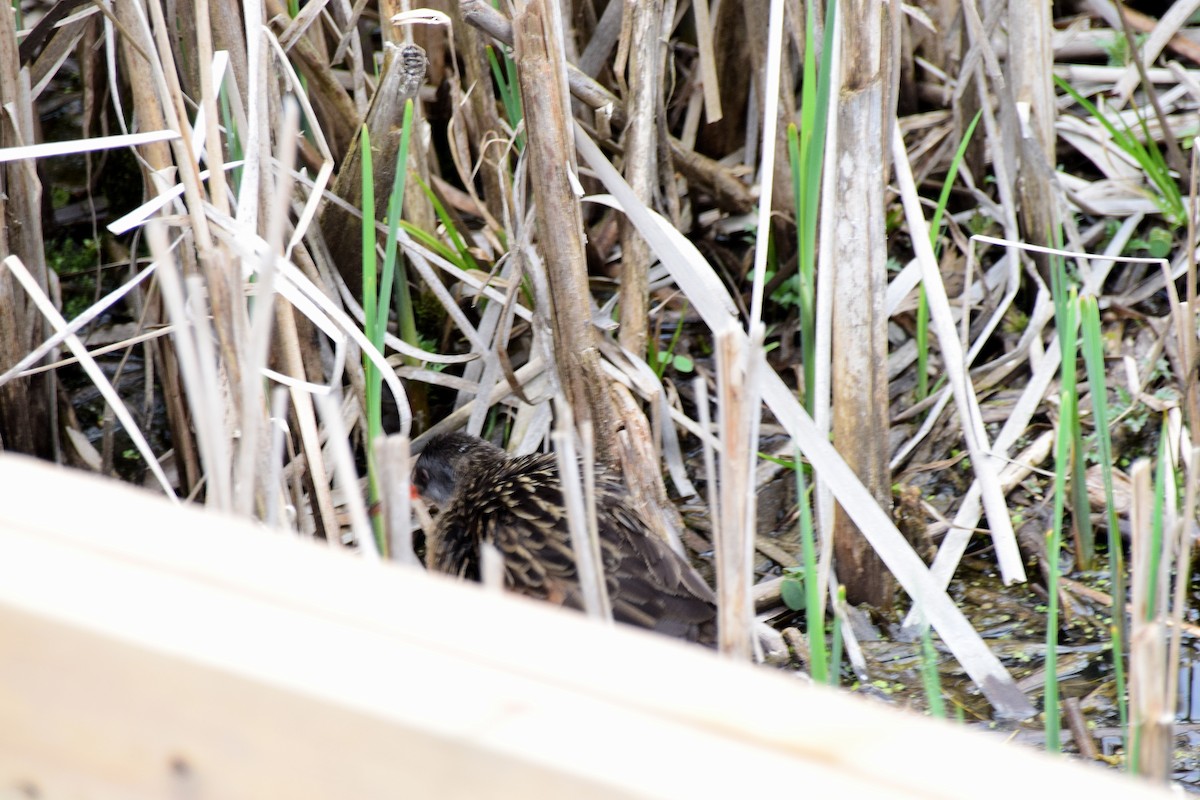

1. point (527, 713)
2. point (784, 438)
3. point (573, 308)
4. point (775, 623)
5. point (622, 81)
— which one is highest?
point (622, 81)

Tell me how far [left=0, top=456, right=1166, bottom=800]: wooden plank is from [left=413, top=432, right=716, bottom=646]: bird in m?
1.18

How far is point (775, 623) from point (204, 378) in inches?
60.9

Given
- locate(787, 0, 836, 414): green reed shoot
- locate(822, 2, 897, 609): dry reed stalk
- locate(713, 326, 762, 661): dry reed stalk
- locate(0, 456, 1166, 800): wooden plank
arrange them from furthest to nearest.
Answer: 1. locate(822, 2, 897, 609): dry reed stalk
2. locate(787, 0, 836, 414): green reed shoot
3. locate(713, 326, 762, 661): dry reed stalk
4. locate(0, 456, 1166, 800): wooden plank

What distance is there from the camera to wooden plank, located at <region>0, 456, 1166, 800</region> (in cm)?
72

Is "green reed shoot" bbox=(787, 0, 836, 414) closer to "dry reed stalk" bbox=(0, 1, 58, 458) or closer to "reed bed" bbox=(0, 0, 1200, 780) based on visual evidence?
"reed bed" bbox=(0, 0, 1200, 780)

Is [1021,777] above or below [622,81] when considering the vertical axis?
below

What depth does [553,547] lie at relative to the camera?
2150mm

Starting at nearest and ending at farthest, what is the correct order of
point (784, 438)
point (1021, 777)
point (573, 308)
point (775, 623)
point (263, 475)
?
point (1021, 777)
point (263, 475)
point (573, 308)
point (775, 623)
point (784, 438)

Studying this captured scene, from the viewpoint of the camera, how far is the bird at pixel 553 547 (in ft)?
6.84

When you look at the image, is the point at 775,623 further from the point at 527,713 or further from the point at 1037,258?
the point at 527,713

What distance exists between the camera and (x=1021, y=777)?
2.34 ft

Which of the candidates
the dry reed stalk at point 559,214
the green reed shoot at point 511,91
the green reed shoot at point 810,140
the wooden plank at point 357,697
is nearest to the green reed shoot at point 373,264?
the dry reed stalk at point 559,214

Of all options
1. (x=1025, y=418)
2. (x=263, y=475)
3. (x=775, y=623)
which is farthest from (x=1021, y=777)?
(x=1025, y=418)

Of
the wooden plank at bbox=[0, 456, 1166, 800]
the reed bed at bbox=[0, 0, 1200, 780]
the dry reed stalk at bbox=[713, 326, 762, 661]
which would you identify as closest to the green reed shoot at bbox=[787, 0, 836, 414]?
the reed bed at bbox=[0, 0, 1200, 780]
